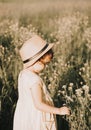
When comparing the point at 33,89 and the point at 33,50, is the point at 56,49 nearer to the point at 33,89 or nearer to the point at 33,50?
the point at 33,50

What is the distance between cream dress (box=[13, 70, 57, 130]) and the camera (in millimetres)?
3535

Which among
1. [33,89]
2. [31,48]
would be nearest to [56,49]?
[31,48]

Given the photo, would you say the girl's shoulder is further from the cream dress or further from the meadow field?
the meadow field

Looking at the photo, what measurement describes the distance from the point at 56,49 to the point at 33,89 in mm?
2388

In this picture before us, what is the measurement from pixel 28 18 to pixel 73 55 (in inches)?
47.8

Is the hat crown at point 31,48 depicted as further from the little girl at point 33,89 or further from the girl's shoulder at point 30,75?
the girl's shoulder at point 30,75

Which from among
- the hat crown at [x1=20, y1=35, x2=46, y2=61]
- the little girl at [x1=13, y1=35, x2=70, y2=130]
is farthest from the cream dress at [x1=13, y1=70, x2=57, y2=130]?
the hat crown at [x1=20, y1=35, x2=46, y2=61]

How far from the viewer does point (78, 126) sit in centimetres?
427

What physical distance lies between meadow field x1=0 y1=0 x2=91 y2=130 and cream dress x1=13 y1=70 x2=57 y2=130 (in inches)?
24.9

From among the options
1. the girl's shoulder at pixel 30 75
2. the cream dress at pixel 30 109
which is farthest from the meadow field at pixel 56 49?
the girl's shoulder at pixel 30 75

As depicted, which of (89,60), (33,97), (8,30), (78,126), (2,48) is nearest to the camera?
(33,97)

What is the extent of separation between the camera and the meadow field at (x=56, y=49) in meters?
4.57

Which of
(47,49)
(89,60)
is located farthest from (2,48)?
(47,49)

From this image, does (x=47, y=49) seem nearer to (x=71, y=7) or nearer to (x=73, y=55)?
(x=73, y=55)
